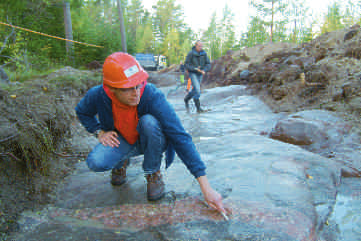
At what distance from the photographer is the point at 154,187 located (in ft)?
6.63

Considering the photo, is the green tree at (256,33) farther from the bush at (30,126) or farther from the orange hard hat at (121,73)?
the orange hard hat at (121,73)

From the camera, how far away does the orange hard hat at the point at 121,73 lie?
1.63m

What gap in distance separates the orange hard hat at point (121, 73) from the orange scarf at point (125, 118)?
16 centimetres

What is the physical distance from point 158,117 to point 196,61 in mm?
5182

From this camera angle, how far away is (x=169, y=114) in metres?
1.84

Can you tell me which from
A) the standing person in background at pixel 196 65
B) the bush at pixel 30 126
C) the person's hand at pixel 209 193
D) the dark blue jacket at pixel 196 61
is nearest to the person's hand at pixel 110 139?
the bush at pixel 30 126

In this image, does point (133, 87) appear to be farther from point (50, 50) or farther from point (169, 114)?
point (50, 50)

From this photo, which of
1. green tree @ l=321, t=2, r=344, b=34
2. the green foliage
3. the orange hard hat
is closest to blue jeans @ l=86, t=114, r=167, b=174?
the orange hard hat

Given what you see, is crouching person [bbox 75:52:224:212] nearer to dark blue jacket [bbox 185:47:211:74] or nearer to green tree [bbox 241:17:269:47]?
dark blue jacket [bbox 185:47:211:74]

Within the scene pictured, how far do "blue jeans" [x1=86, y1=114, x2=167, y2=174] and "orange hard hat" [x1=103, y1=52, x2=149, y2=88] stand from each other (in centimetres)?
37

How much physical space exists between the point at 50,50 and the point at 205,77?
10.8 metres

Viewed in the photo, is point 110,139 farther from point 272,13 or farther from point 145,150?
point 272,13

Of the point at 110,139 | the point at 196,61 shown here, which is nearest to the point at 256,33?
the point at 196,61

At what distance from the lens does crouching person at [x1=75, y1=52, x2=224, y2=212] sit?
165 centimetres
